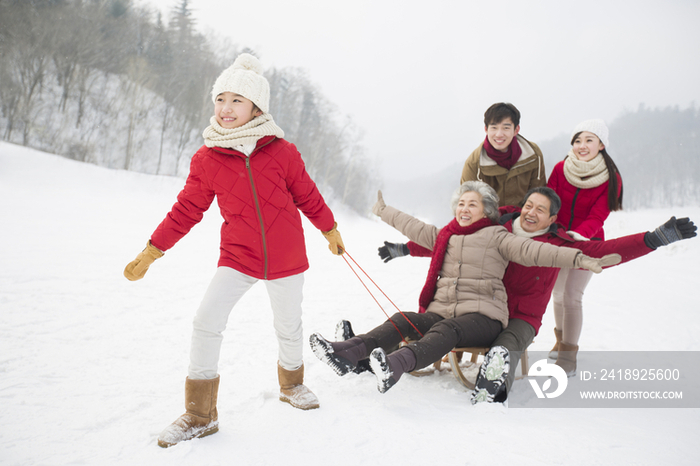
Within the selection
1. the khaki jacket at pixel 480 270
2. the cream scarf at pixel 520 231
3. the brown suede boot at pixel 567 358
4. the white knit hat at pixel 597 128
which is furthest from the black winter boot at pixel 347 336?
the white knit hat at pixel 597 128

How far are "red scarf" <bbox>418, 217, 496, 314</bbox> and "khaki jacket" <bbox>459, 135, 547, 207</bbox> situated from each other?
452 millimetres

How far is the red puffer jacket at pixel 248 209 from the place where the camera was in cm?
203

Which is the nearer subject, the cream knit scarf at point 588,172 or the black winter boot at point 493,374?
the black winter boot at point 493,374

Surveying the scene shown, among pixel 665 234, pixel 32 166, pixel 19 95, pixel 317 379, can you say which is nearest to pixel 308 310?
pixel 317 379

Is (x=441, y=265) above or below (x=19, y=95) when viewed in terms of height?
below

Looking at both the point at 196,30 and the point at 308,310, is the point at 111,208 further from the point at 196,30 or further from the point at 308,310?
the point at 196,30

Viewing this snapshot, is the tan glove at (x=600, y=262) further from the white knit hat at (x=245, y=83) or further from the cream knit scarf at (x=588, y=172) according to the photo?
the white knit hat at (x=245, y=83)

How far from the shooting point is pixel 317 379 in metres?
2.56

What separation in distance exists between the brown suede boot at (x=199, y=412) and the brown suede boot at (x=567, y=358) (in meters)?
2.60

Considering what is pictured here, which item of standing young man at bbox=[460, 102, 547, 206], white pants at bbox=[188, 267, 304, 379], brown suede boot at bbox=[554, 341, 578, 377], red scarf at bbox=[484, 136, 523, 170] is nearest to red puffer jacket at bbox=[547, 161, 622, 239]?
standing young man at bbox=[460, 102, 547, 206]

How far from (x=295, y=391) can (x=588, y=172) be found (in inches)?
101

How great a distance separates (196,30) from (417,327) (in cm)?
2697

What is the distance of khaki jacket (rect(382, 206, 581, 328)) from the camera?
255cm

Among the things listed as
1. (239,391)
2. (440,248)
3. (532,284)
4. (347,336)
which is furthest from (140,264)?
(532,284)
